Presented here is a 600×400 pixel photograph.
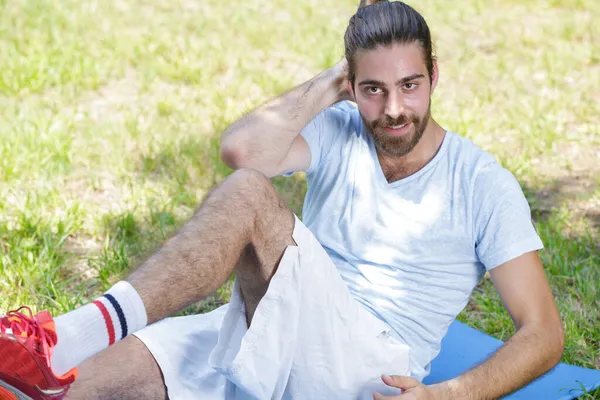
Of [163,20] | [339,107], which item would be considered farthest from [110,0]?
[339,107]

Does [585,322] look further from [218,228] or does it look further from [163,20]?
[163,20]

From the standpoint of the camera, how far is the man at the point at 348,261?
8.47 ft

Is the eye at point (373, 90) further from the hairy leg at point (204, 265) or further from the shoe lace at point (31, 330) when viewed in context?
the shoe lace at point (31, 330)

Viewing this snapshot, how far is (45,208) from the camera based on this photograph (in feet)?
14.0

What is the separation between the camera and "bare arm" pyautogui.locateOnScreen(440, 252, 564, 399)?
265 centimetres

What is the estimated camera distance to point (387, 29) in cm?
290

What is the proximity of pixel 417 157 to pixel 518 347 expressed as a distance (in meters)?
0.70

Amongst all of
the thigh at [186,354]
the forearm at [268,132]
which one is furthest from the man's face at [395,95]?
the thigh at [186,354]

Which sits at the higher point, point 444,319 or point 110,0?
point 110,0

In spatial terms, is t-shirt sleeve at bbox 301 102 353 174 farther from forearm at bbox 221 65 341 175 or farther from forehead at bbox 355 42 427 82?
forehead at bbox 355 42 427 82

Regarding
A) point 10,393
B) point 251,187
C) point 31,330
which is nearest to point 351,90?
point 251,187

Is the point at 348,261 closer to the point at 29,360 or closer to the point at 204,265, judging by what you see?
the point at 204,265

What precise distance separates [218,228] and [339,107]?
94 cm

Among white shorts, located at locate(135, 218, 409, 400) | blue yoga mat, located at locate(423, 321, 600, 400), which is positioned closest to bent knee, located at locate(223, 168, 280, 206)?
white shorts, located at locate(135, 218, 409, 400)
